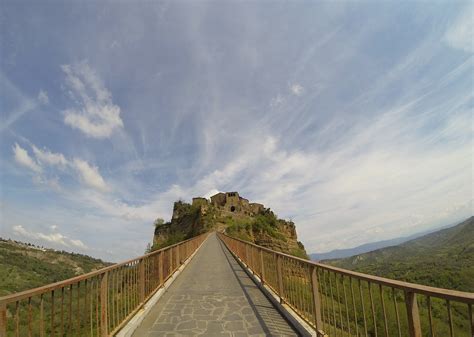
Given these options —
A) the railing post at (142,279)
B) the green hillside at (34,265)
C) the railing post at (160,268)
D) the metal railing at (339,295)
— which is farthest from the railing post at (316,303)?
the green hillside at (34,265)

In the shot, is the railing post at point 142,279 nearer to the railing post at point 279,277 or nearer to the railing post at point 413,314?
the railing post at point 279,277

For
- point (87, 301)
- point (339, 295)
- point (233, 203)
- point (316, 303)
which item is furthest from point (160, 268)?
point (233, 203)

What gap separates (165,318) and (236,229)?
138 feet

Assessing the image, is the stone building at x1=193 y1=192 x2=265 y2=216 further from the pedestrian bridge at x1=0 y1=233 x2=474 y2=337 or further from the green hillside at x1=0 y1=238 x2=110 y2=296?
the pedestrian bridge at x1=0 y1=233 x2=474 y2=337

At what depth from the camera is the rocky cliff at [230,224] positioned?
45750mm

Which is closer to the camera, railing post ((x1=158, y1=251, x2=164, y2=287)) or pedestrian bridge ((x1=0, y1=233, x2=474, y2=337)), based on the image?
pedestrian bridge ((x1=0, y1=233, x2=474, y2=337))

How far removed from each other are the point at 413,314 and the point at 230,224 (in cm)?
5617

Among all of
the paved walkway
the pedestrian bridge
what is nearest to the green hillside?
the paved walkway

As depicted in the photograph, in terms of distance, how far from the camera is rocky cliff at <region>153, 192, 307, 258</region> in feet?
150

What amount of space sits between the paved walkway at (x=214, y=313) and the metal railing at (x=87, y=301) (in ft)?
1.77

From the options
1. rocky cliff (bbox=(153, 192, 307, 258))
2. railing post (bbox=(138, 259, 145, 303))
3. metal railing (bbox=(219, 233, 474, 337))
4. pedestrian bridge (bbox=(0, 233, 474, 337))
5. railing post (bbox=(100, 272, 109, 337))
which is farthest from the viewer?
rocky cliff (bbox=(153, 192, 307, 258))

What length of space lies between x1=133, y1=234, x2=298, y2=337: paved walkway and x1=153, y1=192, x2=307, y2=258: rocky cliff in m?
31.7

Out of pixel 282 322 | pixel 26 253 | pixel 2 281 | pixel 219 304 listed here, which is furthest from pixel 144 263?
pixel 26 253

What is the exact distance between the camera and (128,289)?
19.5 feet
